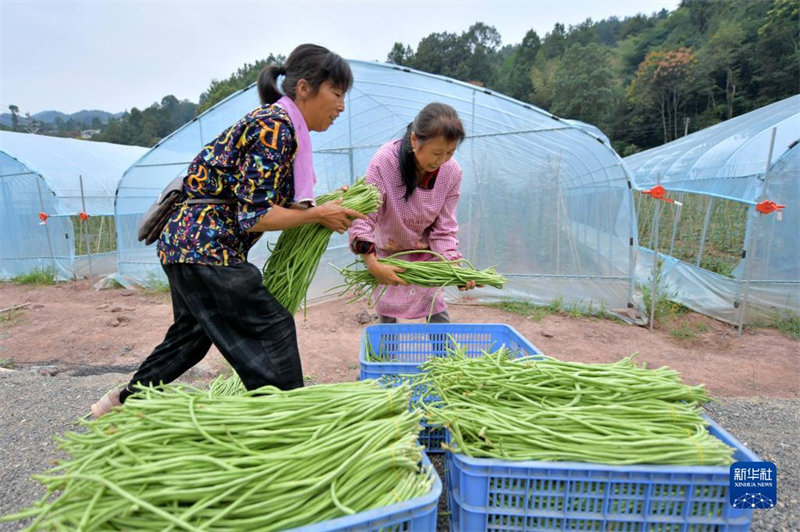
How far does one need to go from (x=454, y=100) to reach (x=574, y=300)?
11.0 ft

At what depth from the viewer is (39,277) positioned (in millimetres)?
9039

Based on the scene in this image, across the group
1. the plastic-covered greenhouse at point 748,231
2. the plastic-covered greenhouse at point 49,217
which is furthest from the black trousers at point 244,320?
the plastic-covered greenhouse at point 49,217

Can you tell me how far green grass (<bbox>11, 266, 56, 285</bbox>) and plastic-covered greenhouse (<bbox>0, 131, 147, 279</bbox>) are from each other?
7 centimetres

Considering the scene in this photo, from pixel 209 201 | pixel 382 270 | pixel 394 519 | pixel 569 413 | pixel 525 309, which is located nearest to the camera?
pixel 394 519

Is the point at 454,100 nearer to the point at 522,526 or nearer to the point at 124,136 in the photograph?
the point at 522,526

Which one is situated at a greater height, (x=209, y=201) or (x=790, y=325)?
(x=209, y=201)

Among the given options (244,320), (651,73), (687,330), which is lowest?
(687,330)

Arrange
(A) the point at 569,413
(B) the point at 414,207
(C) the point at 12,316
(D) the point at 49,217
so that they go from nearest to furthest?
(A) the point at 569,413 < (B) the point at 414,207 < (C) the point at 12,316 < (D) the point at 49,217

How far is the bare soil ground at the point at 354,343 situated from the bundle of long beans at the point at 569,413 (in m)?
2.54

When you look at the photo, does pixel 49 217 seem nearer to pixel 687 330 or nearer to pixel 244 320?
pixel 244 320

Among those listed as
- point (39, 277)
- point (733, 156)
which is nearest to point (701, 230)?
point (733, 156)

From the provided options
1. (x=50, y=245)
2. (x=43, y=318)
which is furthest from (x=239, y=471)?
(x=50, y=245)

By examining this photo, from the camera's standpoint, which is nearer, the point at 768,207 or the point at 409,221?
the point at 409,221

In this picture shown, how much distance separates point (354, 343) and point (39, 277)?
26.4 ft
